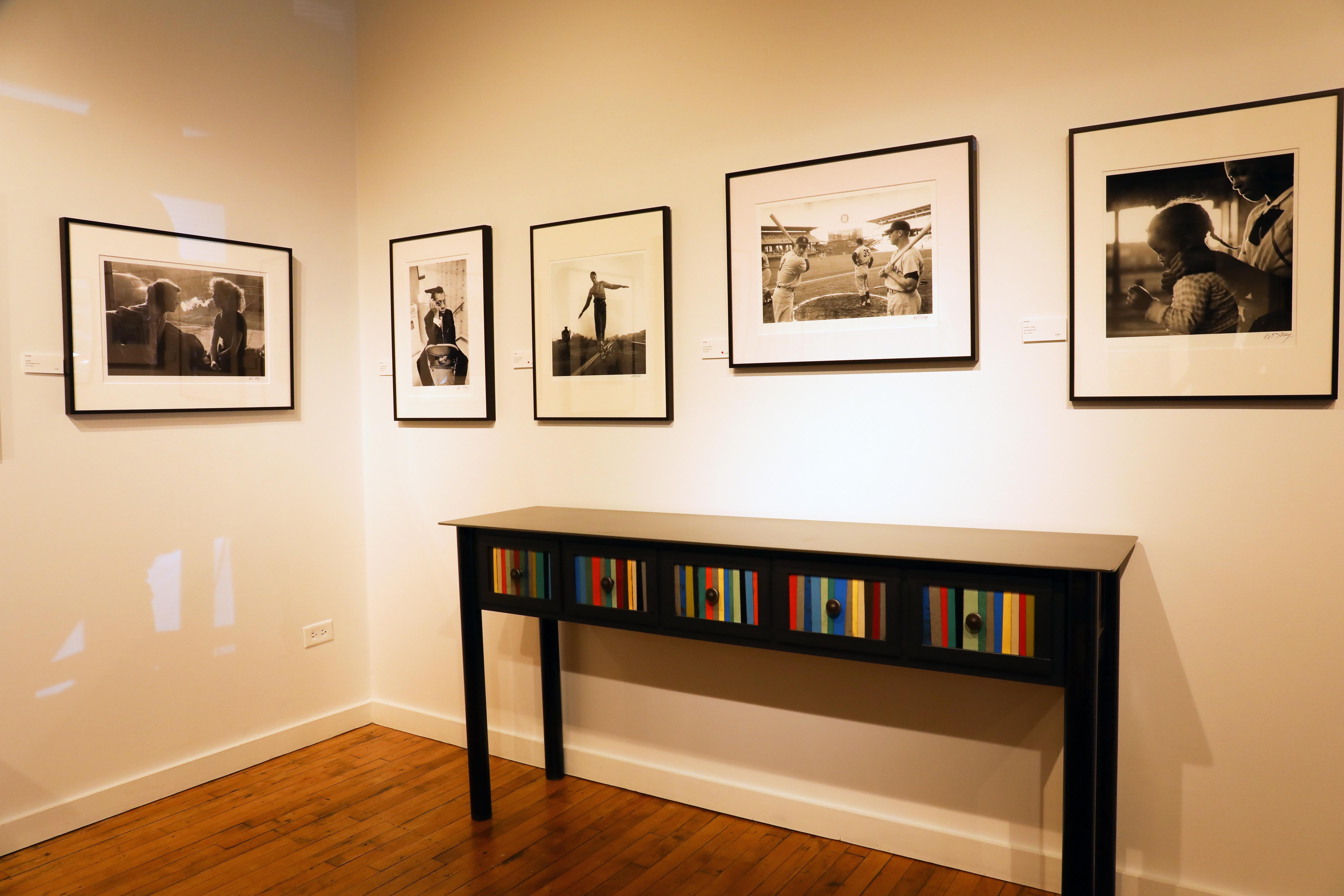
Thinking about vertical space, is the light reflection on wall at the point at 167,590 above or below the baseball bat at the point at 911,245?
below

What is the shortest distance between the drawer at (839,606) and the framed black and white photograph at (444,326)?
1613mm

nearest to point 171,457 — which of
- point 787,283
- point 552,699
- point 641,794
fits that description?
point 552,699

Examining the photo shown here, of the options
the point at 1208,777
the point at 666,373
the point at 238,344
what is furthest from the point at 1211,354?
the point at 238,344

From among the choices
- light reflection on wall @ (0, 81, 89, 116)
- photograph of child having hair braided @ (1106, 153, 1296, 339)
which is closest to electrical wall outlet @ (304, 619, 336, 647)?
light reflection on wall @ (0, 81, 89, 116)

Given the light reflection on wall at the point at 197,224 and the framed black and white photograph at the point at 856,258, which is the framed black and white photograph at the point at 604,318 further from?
the light reflection on wall at the point at 197,224

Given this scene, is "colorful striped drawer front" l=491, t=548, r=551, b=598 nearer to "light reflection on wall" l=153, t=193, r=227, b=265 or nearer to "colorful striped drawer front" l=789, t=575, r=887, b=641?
"colorful striped drawer front" l=789, t=575, r=887, b=641

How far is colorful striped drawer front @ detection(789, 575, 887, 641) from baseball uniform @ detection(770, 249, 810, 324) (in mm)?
890

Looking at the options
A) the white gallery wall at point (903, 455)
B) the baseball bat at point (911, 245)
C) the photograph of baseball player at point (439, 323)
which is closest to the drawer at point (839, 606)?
the white gallery wall at point (903, 455)

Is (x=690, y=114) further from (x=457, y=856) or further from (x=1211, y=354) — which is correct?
(x=457, y=856)

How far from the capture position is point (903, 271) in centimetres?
248

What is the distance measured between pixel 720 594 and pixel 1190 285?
143 cm

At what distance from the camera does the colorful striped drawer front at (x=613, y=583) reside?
2.44m

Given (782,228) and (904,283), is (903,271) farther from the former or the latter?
(782,228)

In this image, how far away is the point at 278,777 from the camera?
3234 millimetres
